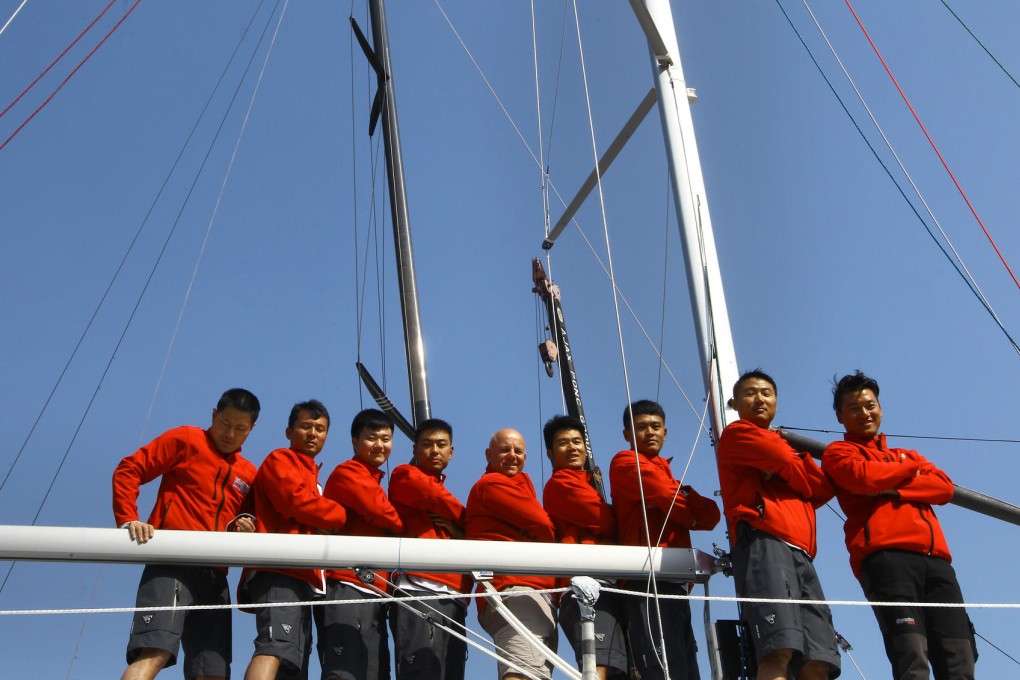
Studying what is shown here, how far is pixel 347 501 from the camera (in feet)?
16.9

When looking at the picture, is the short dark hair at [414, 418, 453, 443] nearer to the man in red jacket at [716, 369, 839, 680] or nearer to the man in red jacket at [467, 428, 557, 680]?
the man in red jacket at [467, 428, 557, 680]

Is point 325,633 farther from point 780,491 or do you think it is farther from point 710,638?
point 780,491

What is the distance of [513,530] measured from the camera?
5.32 metres

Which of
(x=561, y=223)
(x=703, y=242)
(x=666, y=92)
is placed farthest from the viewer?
(x=561, y=223)

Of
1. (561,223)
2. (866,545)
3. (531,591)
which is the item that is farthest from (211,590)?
(561,223)

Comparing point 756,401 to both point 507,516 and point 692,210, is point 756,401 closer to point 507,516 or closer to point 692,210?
point 507,516

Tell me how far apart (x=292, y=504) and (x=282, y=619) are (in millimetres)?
530

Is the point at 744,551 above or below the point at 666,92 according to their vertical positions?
below

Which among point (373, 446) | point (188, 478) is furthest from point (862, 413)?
point (188, 478)

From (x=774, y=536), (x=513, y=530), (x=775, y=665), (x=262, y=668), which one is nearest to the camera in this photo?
(x=775, y=665)

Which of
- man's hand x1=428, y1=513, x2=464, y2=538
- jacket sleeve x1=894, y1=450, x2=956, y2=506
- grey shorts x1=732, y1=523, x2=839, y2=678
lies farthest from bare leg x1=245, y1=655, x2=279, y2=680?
jacket sleeve x1=894, y1=450, x2=956, y2=506

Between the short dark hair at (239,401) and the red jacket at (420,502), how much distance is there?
77 centimetres

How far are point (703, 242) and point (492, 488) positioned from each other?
6.25 feet

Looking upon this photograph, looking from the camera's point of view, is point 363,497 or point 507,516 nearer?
point 363,497
